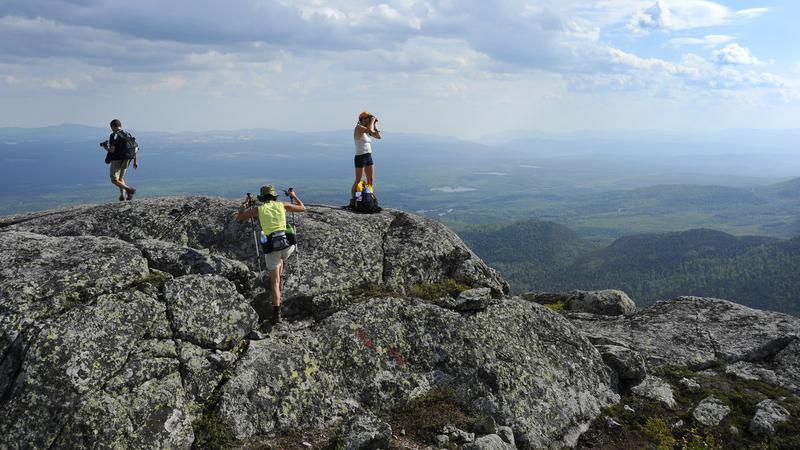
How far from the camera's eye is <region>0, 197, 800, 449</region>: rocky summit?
12516 millimetres

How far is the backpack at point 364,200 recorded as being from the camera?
23.4 m

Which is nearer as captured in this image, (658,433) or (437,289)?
(658,433)

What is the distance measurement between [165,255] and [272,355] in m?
5.62

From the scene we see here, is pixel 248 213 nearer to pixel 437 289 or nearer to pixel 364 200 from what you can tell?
pixel 364 200

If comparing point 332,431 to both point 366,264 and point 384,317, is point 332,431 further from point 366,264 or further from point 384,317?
point 366,264

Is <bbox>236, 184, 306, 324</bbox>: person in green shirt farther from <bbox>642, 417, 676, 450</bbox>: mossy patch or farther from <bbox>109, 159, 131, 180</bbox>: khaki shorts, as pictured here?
<bbox>642, 417, 676, 450</bbox>: mossy patch

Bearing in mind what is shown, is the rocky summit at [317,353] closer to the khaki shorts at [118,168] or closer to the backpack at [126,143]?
the khaki shorts at [118,168]

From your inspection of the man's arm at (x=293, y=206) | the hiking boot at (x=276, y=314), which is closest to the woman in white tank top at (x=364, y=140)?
the man's arm at (x=293, y=206)

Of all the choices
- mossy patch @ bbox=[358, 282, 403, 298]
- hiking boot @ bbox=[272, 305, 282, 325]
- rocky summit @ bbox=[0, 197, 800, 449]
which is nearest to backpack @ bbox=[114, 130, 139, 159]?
rocky summit @ bbox=[0, 197, 800, 449]

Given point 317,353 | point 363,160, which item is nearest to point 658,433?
point 317,353

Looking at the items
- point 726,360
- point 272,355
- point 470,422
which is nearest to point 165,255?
point 272,355

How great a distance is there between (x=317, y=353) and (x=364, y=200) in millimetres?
9642

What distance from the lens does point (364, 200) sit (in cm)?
2342

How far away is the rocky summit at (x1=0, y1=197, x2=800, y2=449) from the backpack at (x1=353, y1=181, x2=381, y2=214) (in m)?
0.81
